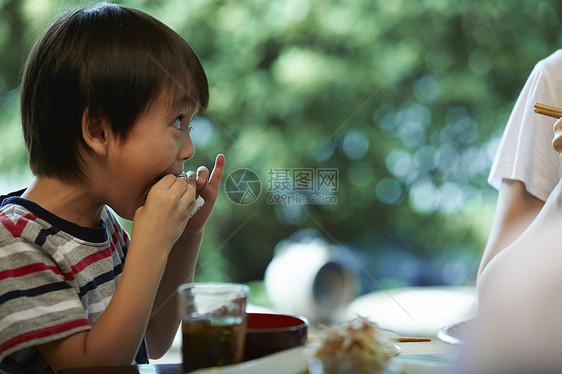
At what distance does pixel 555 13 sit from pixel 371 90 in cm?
93

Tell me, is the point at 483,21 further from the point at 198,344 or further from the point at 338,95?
the point at 198,344

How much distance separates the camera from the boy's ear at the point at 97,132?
0.74 meters

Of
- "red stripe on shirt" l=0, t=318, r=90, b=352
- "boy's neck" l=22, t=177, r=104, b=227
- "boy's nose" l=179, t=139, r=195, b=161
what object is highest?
"boy's nose" l=179, t=139, r=195, b=161

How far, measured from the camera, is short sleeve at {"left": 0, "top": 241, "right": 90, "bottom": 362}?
61 cm

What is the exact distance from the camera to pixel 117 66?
0.73m

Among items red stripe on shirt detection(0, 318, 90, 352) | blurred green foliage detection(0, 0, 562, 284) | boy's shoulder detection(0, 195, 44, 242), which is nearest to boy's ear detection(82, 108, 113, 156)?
boy's shoulder detection(0, 195, 44, 242)

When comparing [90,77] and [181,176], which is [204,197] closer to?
[181,176]

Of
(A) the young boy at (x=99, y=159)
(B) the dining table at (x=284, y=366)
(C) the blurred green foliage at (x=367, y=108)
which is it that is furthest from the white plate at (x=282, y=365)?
(C) the blurred green foliage at (x=367, y=108)

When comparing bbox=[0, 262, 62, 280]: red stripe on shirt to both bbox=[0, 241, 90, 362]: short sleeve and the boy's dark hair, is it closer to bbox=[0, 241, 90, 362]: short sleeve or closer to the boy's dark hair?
bbox=[0, 241, 90, 362]: short sleeve

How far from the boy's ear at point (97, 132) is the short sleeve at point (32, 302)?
0.14 metres

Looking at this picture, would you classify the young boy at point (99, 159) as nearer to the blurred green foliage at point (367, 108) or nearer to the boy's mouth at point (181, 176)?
the boy's mouth at point (181, 176)

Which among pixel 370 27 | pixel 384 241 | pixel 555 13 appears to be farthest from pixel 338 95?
pixel 555 13

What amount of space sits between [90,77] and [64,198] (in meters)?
0.14
